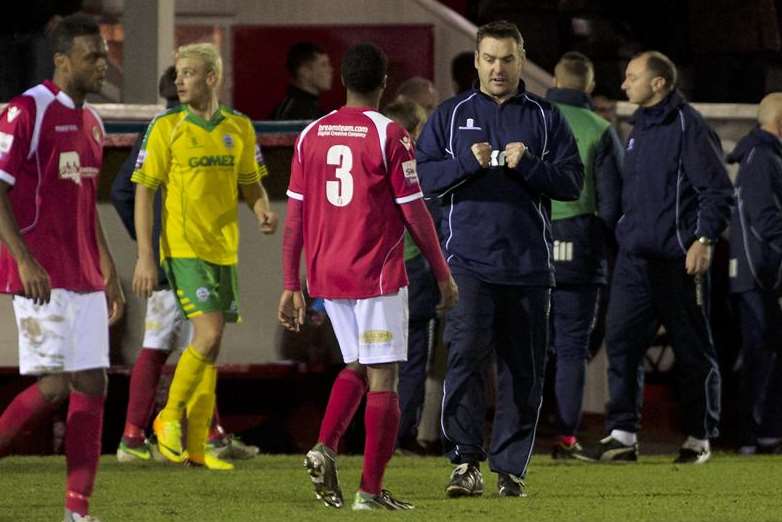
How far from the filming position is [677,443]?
40.7 feet

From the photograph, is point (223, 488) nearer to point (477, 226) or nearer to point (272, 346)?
point (477, 226)

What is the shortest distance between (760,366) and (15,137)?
574cm

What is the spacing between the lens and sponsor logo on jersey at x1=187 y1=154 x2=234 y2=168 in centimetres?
995

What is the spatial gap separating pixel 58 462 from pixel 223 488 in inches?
61.1

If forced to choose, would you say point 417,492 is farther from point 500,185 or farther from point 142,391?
point 142,391

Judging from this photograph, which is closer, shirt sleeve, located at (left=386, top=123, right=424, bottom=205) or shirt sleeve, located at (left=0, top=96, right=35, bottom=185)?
shirt sleeve, located at (left=0, top=96, right=35, bottom=185)

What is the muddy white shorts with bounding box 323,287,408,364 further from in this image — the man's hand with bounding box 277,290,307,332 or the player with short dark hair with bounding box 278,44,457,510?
the man's hand with bounding box 277,290,307,332

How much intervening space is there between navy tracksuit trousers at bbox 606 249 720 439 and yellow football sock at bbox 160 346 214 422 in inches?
90.8

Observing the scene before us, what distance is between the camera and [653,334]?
10781mm

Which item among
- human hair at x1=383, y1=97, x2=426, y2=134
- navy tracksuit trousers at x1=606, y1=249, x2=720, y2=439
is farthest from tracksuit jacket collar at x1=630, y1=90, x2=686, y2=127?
human hair at x1=383, y1=97, x2=426, y2=134

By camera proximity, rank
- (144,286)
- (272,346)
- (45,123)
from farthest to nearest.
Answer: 1. (272,346)
2. (144,286)
3. (45,123)

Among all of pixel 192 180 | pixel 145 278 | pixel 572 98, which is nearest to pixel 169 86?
pixel 192 180

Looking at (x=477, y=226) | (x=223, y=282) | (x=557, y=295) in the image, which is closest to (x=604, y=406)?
(x=557, y=295)

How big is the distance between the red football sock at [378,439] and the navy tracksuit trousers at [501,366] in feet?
2.07
